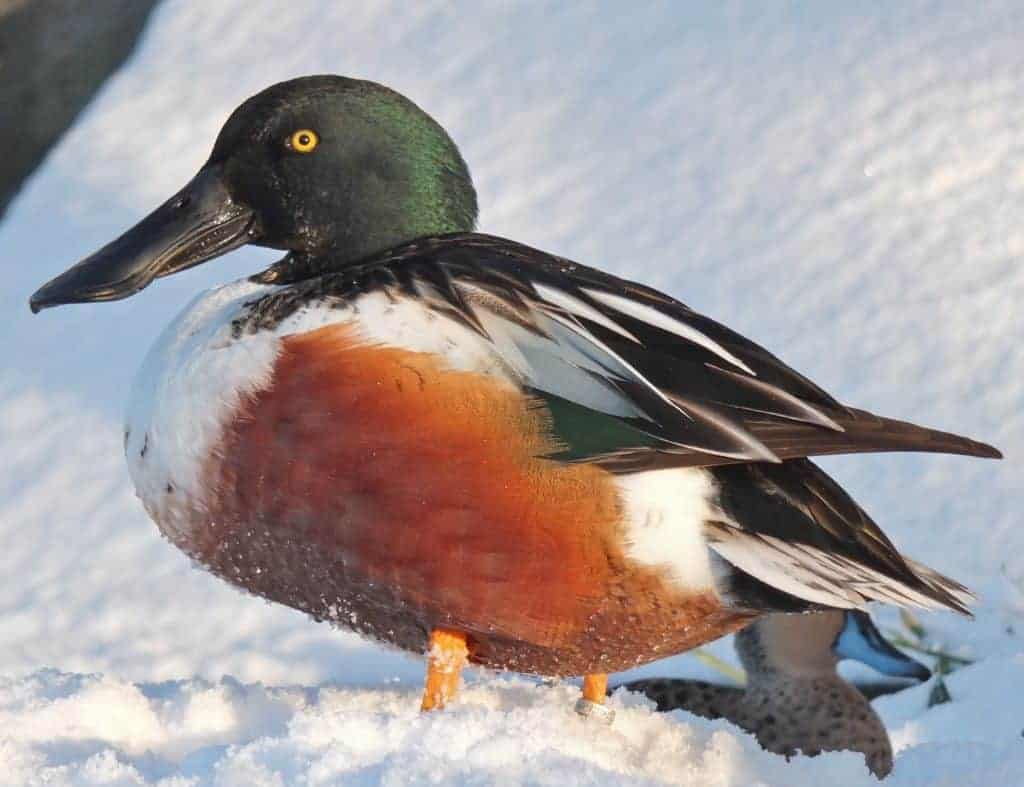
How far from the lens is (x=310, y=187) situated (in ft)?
7.25

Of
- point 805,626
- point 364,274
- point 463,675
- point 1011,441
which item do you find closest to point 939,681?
point 805,626

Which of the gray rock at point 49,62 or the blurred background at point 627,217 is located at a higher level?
the gray rock at point 49,62

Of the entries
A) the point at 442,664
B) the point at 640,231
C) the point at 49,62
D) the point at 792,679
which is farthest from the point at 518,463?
the point at 49,62

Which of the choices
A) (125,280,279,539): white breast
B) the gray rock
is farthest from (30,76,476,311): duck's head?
the gray rock

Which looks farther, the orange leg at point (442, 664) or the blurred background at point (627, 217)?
the blurred background at point (627, 217)

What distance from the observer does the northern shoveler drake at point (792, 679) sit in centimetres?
313

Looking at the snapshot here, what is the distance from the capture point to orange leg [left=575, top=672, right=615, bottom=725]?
7.02 feet

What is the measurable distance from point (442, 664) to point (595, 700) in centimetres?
26

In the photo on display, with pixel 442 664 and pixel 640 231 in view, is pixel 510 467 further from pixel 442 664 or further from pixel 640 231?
pixel 640 231

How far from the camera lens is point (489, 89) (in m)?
4.39

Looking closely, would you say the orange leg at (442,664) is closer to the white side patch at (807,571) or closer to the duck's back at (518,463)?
the duck's back at (518,463)

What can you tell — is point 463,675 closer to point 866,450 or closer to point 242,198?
point 242,198

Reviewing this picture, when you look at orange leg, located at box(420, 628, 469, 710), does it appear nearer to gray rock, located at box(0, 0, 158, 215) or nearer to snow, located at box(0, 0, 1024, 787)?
A: snow, located at box(0, 0, 1024, 787)

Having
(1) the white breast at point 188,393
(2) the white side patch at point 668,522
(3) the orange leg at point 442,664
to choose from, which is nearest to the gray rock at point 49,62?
(1) the white breast at point 188,393
